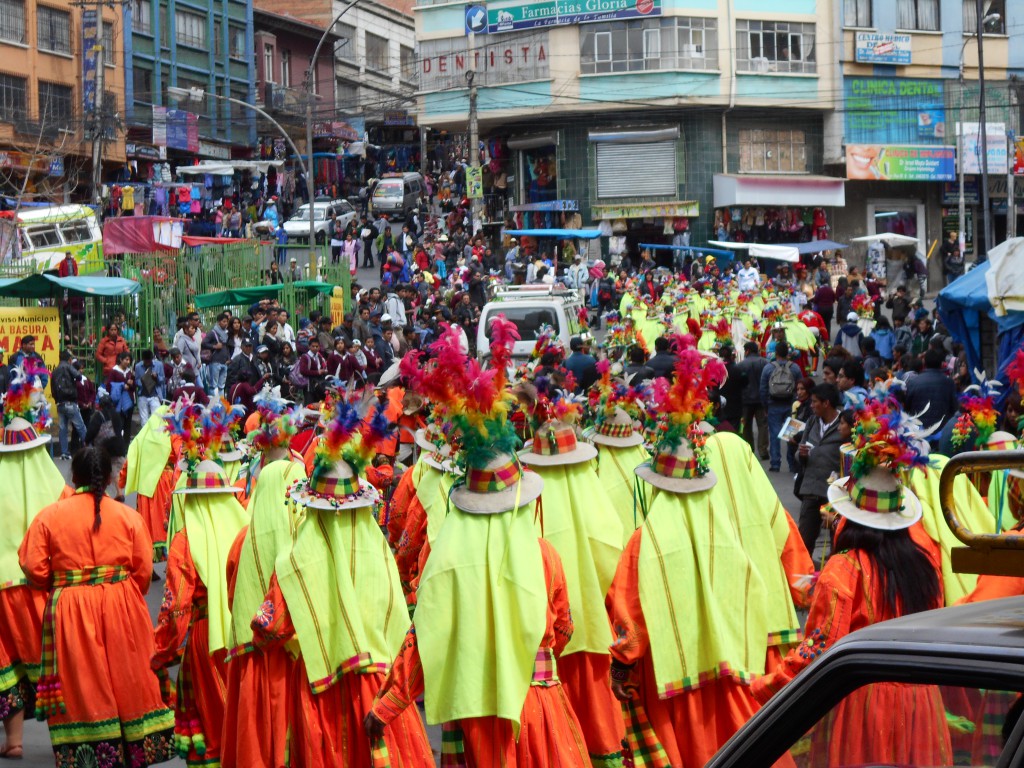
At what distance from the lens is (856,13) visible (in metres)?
47.9

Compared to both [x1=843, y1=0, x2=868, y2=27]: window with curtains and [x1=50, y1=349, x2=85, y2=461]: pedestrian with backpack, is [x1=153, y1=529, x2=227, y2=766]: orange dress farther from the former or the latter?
[x1=843, y1=0, x2=868, y2=27]: window with curtains

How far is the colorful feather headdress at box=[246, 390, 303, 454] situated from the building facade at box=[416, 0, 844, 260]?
3719cm

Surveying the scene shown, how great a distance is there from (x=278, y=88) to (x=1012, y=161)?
108 feet

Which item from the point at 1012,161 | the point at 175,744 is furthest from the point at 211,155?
the point at 175,744

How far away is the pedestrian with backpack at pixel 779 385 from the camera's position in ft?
58.6

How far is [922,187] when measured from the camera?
48.3 meters

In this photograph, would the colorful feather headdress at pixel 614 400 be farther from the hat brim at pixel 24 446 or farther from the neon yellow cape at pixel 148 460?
the neon yellow cape at pixel 148 460

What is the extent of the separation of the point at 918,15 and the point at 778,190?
307 inches

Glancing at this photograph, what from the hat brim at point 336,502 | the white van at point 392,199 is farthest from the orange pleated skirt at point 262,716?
the white van at point 392,199

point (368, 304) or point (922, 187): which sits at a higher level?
point (922, 187)

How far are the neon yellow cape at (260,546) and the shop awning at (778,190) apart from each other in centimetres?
3905

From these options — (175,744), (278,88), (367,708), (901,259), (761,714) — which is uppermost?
(278,88)

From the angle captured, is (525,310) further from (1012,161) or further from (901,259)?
(901,259)

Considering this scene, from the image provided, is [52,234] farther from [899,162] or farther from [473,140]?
[899,162]
